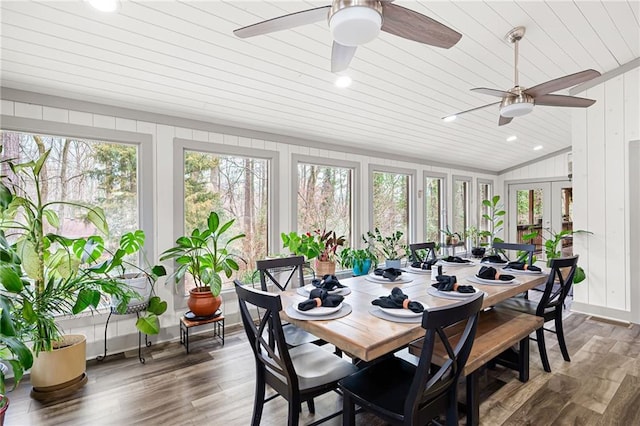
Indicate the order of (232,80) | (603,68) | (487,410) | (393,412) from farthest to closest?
(603,68)
(232,80)
(487,410)
(393,412)

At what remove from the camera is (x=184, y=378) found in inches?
110

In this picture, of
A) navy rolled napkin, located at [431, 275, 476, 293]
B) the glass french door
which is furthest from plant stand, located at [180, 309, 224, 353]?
the glass french door

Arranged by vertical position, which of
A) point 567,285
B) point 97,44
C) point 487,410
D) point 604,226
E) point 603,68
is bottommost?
point 487,410

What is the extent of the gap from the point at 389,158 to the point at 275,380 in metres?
4.63

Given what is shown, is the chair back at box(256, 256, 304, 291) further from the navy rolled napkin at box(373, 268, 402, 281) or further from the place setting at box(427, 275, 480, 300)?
the place setting at box(427, 275, 480, 300)

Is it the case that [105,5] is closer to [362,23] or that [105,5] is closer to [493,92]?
[362,23]

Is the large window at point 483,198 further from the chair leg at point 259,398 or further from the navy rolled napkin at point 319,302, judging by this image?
the chair leg at point 259,398

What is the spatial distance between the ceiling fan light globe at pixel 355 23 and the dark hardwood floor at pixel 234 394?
2353mm

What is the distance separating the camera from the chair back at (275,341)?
1.65 meters

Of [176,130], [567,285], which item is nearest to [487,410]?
[567,285]

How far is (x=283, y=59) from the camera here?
9.44 feet

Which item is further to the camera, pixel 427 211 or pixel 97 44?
pixel 427 211

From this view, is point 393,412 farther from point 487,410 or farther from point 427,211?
point 427,211

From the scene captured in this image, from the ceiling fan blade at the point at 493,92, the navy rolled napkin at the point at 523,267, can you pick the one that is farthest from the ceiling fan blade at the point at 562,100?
the navy rolled napkin at the point at 523,267
